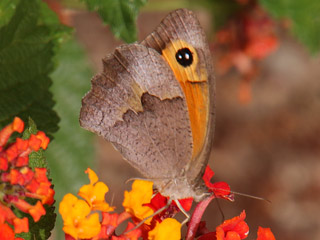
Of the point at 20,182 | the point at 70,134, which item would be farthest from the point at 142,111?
the point at 70,134

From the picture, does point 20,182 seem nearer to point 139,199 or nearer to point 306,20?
point 139,199

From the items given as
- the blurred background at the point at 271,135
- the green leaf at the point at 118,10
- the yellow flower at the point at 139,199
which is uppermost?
the green leaf at the point at 118,10

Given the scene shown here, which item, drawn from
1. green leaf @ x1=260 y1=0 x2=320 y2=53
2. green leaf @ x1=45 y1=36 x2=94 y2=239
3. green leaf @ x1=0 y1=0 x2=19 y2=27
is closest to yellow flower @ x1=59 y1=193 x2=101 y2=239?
green leaf @ x1=0 y1=0 x2=19 y2=27

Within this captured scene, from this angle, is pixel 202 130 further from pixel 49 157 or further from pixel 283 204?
pixel 283 204

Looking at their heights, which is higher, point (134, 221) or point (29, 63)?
point (29, 63)

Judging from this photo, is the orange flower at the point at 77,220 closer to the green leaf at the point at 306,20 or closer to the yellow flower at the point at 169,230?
the yellow flower at the point at 169,230

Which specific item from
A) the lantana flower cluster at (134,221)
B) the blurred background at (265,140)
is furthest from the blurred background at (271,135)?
the lantana flower cluster at (134,221)
